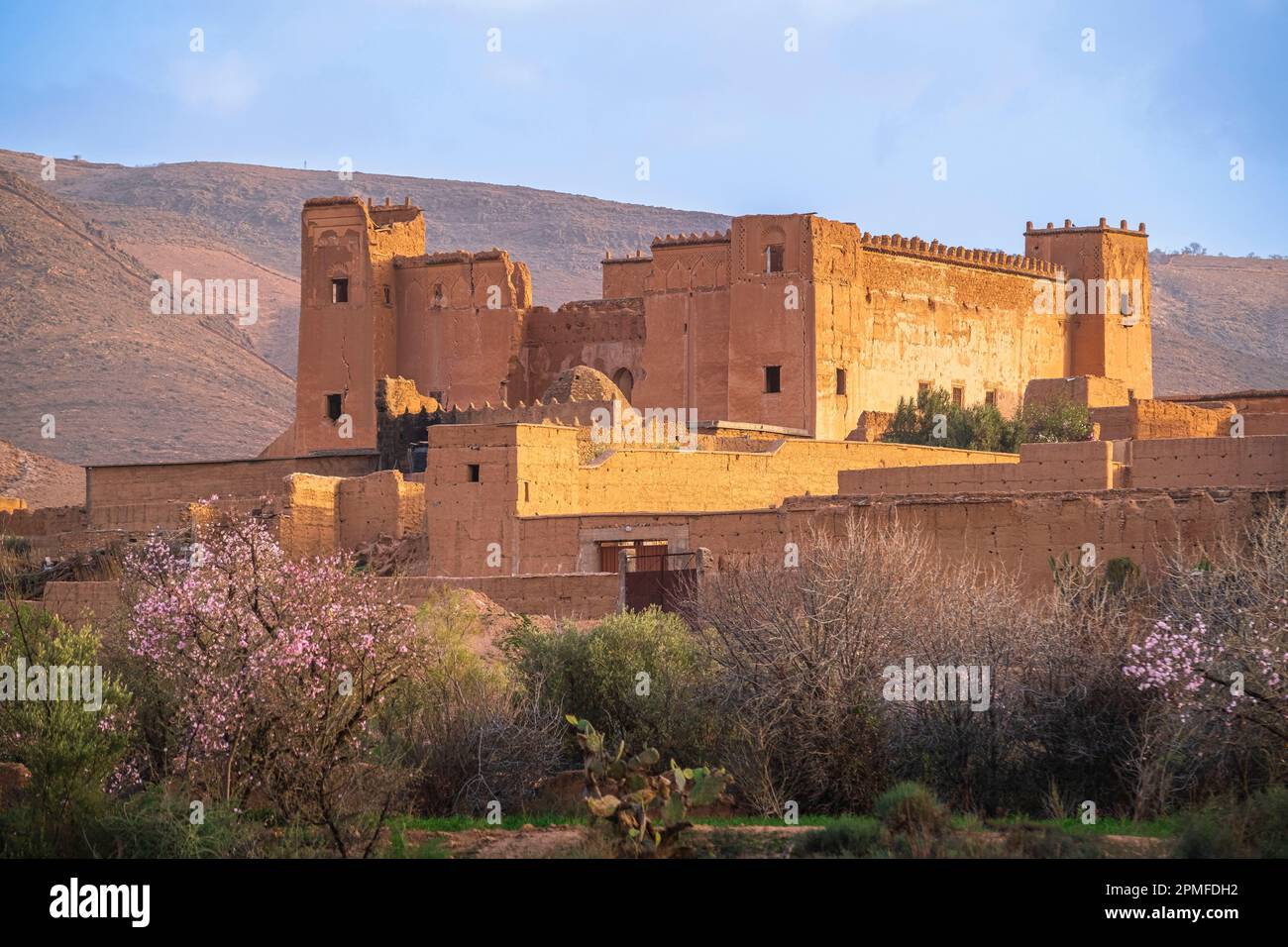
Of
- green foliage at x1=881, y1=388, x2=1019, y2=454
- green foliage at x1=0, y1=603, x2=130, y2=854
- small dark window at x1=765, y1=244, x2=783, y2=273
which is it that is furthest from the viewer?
small dark window at x1=765, y1=244, x2=783, y2=273

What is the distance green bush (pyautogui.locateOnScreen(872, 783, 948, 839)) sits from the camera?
16.6m

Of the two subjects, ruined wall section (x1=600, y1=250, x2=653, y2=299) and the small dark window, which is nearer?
the small dark window

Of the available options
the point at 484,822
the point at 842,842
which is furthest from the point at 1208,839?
the point at 484,822

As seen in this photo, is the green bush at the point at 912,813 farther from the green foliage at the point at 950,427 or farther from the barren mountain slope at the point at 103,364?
the barren mountain slope at the point at 103,364

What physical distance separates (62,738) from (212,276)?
106m

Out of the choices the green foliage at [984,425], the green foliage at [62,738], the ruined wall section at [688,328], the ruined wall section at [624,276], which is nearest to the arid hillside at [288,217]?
the ruined wall section at [624,276]

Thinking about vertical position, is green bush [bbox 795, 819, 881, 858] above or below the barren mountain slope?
below

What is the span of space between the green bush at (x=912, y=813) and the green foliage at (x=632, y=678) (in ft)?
12.0

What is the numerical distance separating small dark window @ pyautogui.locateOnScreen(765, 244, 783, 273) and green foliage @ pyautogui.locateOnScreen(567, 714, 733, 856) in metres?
29.3

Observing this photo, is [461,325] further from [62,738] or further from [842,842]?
[842,842]

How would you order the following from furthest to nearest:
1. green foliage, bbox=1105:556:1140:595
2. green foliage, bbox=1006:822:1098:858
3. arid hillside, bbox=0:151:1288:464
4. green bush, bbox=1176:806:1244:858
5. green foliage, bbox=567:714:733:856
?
arid hillside, bbox=0:151:1288:464 < green foliage, bbox=1105:556:1140:595 < green foliage, bbox=567:714:733:856 < green foliage, bbox=1006:822:1098:858 < green bush, bbox=1176:806:1244:858

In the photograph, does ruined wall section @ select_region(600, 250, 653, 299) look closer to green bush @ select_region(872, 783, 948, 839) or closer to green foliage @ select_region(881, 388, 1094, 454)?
green foliage @ select_region(881, 388, 1094, 454)

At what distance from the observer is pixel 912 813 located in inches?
664

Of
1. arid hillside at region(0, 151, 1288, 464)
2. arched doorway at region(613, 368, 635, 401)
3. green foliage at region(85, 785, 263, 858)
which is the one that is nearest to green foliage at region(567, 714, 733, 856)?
green foliage at region(85, 785, 263, 858)
